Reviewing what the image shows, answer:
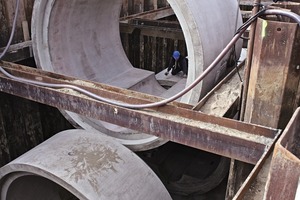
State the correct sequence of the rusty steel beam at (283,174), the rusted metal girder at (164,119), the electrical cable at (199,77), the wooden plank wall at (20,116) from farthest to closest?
the wooden plank wall at (20,116) < the rusted metal girder at (164,119) < the electrical cable at (199,77) < the rusty steel beam at (283,174)

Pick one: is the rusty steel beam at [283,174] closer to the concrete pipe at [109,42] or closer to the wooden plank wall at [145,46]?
the concrete pipe at [109,42]

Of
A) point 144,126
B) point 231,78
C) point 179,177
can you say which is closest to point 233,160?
point 144,126

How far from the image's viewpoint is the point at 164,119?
3012 millimetres

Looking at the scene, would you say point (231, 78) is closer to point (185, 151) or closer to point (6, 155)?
point (185, 151)

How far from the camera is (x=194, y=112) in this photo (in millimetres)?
2934

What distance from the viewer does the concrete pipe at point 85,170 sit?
3625mm

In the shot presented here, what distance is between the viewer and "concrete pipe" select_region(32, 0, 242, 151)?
3.84 metres

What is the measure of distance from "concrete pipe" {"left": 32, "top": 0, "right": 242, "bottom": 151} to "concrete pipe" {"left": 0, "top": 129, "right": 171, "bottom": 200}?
69 cm

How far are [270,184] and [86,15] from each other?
4578 millimetres

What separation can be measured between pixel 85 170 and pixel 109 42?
3169 millimetres

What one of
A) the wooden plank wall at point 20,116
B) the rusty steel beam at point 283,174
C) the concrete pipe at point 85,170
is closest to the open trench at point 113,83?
the concrete pipe at point 85,170

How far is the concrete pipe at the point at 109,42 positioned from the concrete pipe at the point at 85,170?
691mm

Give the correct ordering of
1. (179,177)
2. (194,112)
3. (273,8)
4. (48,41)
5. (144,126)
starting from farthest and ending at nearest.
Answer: (179,177)
(48,41)
(144,126)
(194,112)
(273,8)

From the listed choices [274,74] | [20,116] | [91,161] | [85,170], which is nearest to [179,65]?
[20,116]
